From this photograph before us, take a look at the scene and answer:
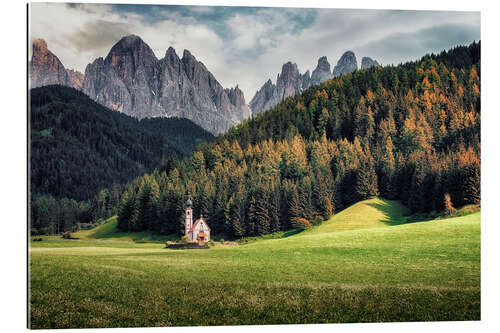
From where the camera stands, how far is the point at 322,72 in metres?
17.1

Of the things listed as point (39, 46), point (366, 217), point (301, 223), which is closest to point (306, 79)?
point (301, 223)

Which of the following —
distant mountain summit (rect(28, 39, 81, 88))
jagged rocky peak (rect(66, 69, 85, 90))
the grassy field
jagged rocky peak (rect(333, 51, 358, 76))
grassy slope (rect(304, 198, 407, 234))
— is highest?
jagged rocky peak (rect(333, 51, 358, 76))

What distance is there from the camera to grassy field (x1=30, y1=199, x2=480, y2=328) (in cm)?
1069

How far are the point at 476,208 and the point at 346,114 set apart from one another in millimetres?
19667

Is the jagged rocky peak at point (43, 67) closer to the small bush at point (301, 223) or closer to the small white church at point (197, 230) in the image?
the small white church at point (197, 230)

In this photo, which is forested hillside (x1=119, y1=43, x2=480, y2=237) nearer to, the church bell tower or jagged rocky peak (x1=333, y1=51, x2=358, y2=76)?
the church bell tower

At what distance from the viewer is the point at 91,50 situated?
13.7 metres

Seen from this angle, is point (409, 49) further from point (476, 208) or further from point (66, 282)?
point (66, 282)

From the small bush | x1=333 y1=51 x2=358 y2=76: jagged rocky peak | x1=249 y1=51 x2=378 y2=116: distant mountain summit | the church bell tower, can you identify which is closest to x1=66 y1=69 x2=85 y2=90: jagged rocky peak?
the church bell tower

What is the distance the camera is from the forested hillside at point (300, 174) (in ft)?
49.0

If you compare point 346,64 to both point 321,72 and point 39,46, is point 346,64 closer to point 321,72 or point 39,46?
point 321,72

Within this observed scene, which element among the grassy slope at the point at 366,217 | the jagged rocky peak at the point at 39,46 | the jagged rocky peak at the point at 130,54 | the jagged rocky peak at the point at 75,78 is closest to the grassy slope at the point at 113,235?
the jagged rocky peak at the point at 75,78

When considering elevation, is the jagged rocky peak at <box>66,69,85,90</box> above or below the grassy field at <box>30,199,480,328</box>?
above

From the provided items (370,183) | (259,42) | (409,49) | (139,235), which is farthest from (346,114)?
(139,235)
